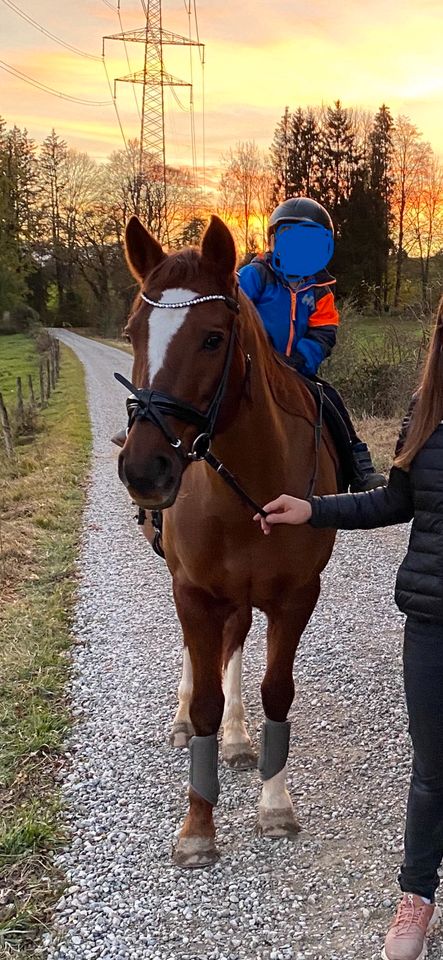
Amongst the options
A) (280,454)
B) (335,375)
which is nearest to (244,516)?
(280,454)

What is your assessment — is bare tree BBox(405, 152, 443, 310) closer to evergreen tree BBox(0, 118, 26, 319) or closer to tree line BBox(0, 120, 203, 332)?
tree line BBox(0, 120, 203, 332)

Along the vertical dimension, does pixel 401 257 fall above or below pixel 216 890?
above

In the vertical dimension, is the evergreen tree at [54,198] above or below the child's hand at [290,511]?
above

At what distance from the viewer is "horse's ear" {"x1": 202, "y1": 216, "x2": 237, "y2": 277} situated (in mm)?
2242

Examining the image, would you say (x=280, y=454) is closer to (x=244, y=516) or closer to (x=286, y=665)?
(x=244, y=516)

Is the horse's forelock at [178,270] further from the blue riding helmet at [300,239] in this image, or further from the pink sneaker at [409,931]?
the pink sneaker at [409,931]

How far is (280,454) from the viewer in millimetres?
2762

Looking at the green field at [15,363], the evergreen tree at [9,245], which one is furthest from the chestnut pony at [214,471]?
the evergreen tree at [9,245]

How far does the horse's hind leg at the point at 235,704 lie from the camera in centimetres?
363

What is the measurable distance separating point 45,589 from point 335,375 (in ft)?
32.4

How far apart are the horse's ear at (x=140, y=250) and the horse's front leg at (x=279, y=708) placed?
1.43m

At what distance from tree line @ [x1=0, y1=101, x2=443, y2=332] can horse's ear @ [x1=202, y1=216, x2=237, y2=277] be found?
8.54 ft

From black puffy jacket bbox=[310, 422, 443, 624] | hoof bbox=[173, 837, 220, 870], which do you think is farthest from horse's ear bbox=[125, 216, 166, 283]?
hoof bbox=[173, 837, 220, 870]

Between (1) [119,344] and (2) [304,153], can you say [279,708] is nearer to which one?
(2) [304,153]
